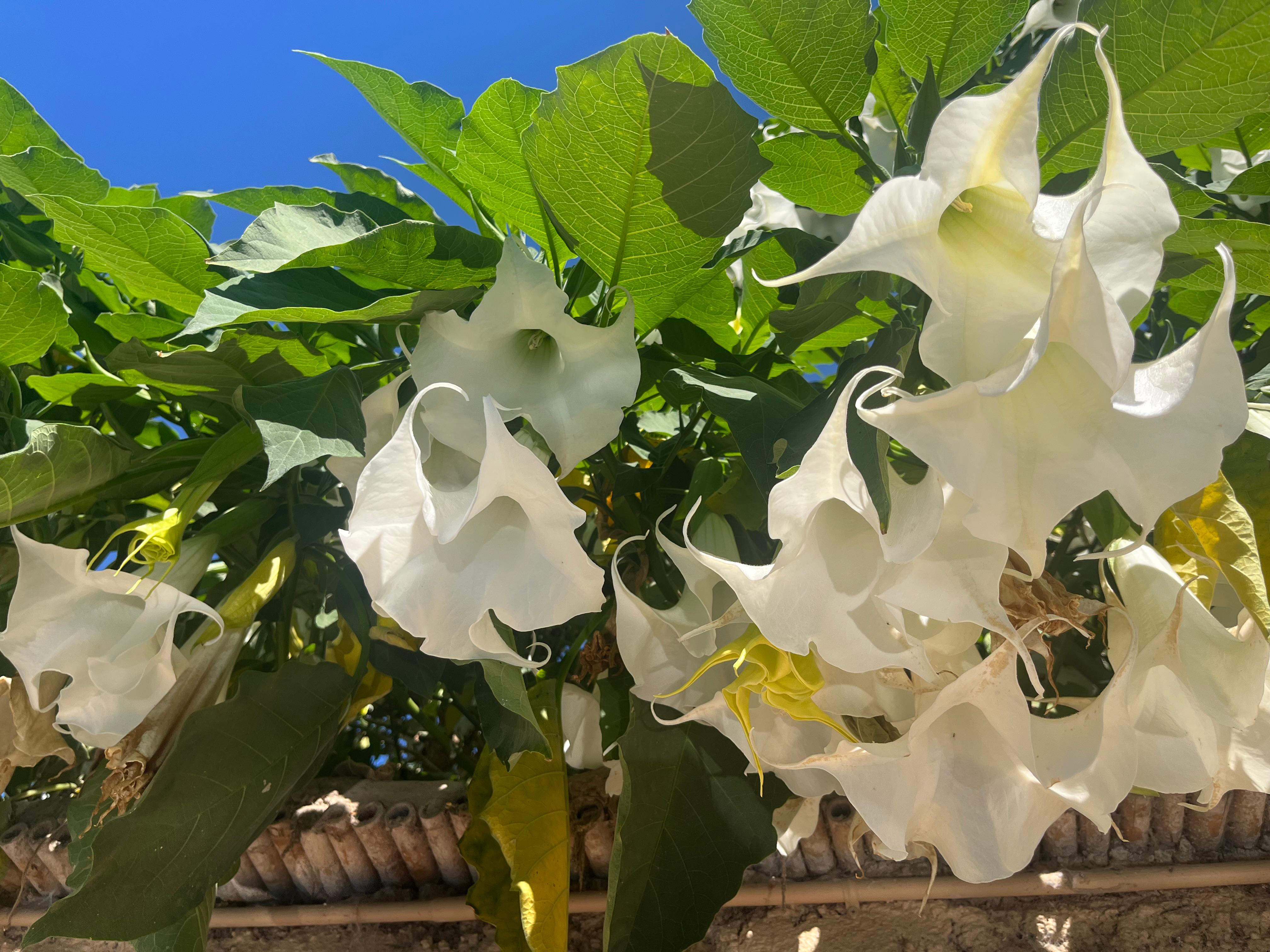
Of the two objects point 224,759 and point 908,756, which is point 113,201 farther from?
point 908,756

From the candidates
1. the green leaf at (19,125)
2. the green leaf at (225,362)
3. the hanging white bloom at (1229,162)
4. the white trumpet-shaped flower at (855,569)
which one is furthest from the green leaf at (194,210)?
the hanging white bloom at (1229,162)

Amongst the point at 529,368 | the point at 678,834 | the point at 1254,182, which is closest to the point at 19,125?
the point at 529,368

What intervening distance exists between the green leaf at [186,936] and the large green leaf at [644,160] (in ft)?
0.97

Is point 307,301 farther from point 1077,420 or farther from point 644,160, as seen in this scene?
point 1077,420

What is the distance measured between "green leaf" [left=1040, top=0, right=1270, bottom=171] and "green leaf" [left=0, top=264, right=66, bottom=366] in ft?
1.23

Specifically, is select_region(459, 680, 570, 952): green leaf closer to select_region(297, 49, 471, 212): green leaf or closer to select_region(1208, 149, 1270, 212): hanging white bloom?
select_region(297, 49, 471, 212): green leaf

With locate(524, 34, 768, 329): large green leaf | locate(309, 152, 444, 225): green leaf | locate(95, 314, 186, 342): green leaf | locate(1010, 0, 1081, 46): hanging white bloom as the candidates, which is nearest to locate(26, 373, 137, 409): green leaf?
locate(95, 314, 186, 342): green leaf

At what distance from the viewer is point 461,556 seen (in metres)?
0.24

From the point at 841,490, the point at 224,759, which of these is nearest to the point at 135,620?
the point at 224,759

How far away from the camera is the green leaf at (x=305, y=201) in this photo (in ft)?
1.15

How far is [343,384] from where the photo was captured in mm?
297

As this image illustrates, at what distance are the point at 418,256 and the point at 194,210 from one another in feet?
0.85

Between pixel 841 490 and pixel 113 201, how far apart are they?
0.41 metres

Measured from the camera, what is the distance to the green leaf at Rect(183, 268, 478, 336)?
10.4 inches
